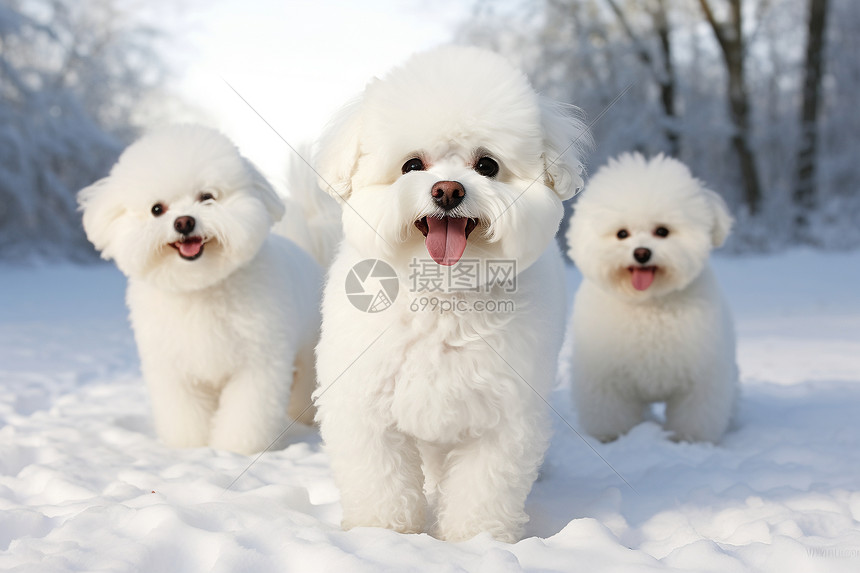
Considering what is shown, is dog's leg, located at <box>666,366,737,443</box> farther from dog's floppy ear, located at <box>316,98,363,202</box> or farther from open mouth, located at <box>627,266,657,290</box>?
dog's floppy ear, located at <box>316,98,363,202</box>

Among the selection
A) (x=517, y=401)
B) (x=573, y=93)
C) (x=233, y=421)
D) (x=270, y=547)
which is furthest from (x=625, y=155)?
(x=573, y=93)

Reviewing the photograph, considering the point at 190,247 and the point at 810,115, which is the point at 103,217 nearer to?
the point at 190,247

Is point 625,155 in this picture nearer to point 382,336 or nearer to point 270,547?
point 382,336

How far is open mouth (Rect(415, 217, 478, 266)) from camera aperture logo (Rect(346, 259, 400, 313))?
0.26 metres

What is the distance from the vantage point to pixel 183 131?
3309 mm

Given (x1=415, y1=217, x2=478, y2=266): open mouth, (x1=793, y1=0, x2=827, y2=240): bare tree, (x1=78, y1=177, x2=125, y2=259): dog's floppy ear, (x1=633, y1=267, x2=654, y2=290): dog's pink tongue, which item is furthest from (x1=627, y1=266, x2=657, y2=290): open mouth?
(x1=793, y1=0, x2=827, y2=240): bare tree

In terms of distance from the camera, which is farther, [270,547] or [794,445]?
[794,445]

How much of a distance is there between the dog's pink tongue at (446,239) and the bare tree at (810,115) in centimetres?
1268

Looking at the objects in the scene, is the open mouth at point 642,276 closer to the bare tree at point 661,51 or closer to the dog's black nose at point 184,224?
the dog's black nose at point 184,224

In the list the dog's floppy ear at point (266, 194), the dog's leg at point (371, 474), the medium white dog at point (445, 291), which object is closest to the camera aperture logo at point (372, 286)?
the medium white dog at point (445, 291)

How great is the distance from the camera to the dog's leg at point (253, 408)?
128 inches

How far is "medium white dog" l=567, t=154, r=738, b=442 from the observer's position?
3.53 metres

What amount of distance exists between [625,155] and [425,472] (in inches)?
87.1

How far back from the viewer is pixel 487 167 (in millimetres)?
2047
